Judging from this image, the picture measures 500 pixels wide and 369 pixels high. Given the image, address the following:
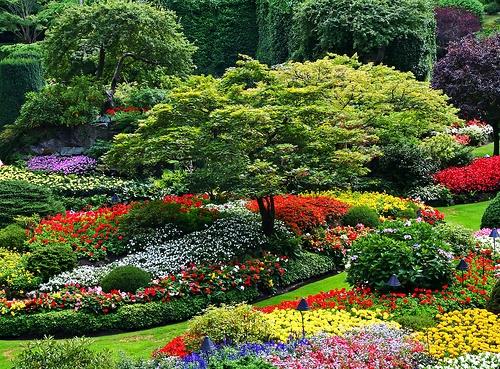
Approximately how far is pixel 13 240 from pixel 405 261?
906cm

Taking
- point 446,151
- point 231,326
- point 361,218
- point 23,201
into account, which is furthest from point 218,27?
point 231,326

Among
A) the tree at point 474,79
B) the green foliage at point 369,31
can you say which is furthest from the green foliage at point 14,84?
the tree at point 474,79

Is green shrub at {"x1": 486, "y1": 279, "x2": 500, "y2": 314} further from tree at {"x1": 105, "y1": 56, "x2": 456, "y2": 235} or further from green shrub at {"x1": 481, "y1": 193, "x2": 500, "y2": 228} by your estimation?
green shrub at {"x1": 481, "y1": 193, "x2": 500, "y2": 228}

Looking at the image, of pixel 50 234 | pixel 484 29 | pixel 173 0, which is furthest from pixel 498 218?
pixel 484 29

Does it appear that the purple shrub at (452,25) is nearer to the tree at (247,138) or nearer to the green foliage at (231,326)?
the tree at (247,138)

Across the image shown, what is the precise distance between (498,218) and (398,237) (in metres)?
4.88

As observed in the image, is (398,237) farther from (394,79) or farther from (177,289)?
(394,79)

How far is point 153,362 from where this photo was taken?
9508 mm

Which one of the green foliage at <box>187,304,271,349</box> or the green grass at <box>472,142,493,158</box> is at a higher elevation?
the green foliage at <box>187,304,271,349</box>

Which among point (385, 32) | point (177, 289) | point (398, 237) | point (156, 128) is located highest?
point (385, 32)

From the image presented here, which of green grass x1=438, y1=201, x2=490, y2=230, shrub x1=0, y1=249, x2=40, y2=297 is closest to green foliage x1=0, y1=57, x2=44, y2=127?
shrub x1=0, y1=249, x2=40, y2=297

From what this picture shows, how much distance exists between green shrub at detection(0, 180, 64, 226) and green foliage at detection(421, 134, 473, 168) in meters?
11.9

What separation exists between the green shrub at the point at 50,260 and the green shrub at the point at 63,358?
673 cm

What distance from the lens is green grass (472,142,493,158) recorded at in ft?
93.7
